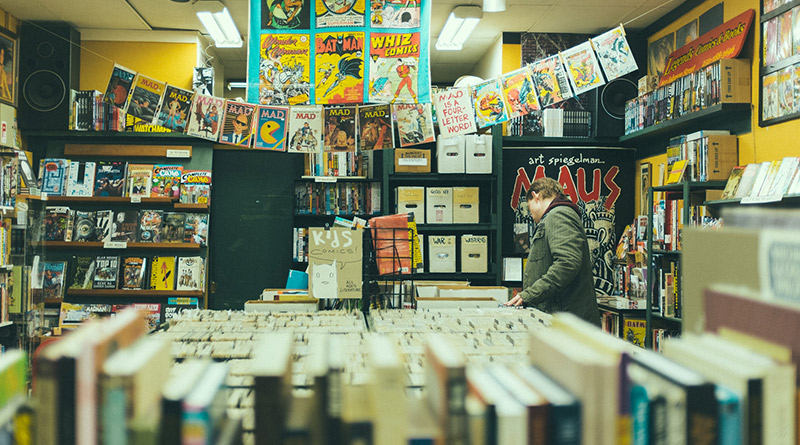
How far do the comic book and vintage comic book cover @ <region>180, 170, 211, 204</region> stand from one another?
2950mm

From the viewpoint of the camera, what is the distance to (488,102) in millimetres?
3604

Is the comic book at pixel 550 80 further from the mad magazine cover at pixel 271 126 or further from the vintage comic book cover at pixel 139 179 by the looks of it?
the vintage comic book cover at pixel 139 179

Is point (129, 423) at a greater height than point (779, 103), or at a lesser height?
lesser

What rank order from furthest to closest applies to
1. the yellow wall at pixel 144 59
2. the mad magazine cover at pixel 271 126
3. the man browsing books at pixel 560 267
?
the yellow wall at pixel 144 59 < the mad magazine cover at pixel 271 126 < the man browsing books at pixel 560 267

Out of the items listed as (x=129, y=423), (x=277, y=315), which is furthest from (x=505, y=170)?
(x=129, y=423)

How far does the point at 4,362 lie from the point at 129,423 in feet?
0.62

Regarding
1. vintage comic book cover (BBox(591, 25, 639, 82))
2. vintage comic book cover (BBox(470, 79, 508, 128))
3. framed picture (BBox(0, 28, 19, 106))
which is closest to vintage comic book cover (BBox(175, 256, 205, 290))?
framed picture (BBox(0, 28, 19, 106))

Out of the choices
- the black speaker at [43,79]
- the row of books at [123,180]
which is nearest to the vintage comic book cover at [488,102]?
the row of books at [123,180]

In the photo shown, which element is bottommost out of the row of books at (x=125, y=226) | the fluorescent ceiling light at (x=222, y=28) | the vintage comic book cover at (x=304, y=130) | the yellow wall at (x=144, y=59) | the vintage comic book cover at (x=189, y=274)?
the vintage comic book cover at (x=189, y=274)

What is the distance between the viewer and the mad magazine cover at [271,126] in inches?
136

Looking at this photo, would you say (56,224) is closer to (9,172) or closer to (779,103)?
(9,172)

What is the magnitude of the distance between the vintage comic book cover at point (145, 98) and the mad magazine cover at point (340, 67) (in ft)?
3.25

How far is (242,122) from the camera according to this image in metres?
3.49

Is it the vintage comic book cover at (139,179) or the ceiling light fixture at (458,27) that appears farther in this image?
the vintage comic book cover at (139,179)
